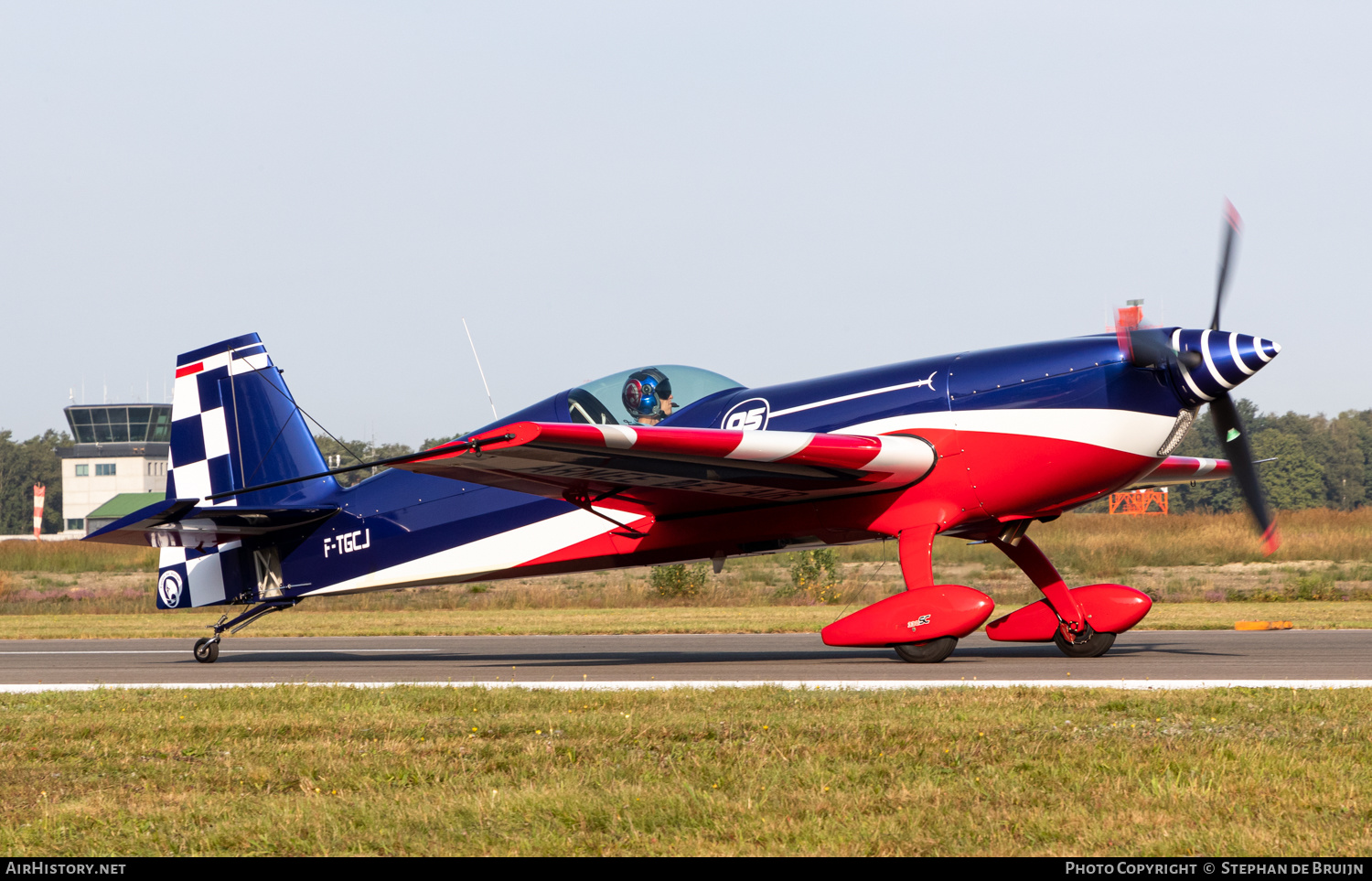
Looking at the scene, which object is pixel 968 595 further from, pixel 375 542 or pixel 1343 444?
pixel 1343 444

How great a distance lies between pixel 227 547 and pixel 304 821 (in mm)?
11183

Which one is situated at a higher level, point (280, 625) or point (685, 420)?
point (685, 420)

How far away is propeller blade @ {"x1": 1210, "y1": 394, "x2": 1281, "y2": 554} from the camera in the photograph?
34.7ft

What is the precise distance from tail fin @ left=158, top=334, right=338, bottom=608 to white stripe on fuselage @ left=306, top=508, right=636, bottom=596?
2069 mm

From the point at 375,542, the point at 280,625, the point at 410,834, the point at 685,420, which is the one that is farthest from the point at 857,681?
the point at 280,625

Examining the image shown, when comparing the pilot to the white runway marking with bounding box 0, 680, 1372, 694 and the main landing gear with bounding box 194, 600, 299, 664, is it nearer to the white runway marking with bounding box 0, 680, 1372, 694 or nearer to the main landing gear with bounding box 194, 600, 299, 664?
the white runway marking with bounding box 0, 680, 1372, 694

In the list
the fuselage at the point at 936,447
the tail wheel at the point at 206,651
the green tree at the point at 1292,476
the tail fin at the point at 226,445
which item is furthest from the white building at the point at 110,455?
the fuselage at the point at 936,447

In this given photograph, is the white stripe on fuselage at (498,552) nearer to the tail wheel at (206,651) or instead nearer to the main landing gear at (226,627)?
the main landing gear at (226,627)

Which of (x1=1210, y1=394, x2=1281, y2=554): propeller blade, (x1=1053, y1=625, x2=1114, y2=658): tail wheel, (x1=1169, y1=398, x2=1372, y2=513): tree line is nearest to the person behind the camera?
(x1=1210, y1=394, x2=1281, y2=554): propeller blade

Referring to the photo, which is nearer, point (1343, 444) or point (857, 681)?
point (857, 681)

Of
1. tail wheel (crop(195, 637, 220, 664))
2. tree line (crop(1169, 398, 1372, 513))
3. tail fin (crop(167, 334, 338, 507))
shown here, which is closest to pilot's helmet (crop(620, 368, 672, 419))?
tail fin (crop(167, 334, 338, 507))

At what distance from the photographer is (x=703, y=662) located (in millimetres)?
11531

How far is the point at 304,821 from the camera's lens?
4.17 meters

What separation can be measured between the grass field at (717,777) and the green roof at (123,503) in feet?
Answer: 280
